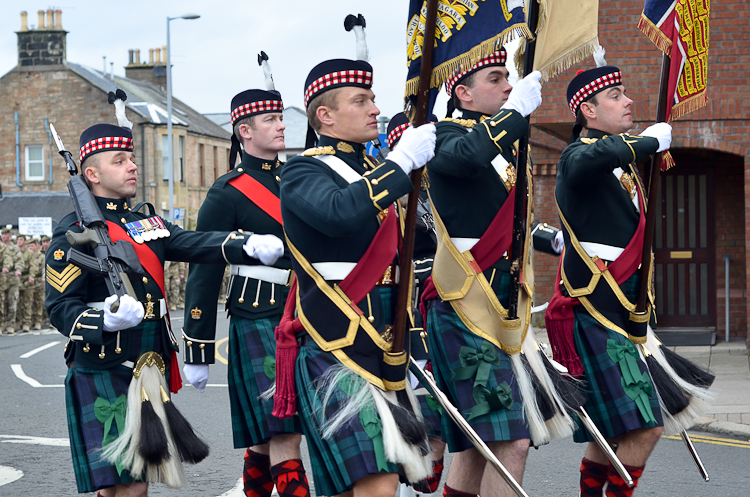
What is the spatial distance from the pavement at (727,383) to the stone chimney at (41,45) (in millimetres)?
35328

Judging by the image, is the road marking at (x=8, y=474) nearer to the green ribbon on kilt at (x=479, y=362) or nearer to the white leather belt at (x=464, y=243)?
the green ribbon on kilt at (x=479, y=362)

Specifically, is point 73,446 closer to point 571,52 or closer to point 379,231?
A: point 379,231

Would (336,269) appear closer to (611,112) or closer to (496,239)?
(496,239)

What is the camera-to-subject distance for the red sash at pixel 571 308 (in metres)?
5.05

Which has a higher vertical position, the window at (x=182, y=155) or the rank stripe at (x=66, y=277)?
the window at (x=182, y=155)

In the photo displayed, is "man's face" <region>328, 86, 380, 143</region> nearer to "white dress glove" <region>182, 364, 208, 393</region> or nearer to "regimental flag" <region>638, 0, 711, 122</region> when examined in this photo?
"regimental flag" <region>638, 0, 711, 122</region>

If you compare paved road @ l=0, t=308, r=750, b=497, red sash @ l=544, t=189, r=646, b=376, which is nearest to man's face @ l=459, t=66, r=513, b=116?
red sash @ l=544, t=189, r=646, b=376

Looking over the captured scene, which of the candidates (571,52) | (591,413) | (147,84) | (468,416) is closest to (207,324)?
(468,416)

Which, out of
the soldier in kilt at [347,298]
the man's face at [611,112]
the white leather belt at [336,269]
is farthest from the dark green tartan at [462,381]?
the man's face at [611,112]

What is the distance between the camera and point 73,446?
4.57 metres

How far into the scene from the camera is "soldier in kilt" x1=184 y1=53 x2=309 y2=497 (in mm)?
5203

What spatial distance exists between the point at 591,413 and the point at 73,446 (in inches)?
100.0

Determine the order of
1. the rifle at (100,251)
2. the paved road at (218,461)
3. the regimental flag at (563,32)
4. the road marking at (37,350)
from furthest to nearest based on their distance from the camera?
the road marking at (37,350) → the paved road at (218,461) → the rifle at (100,251) → the regimental flag at (563,32)

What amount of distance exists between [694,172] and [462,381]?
10308 mm
